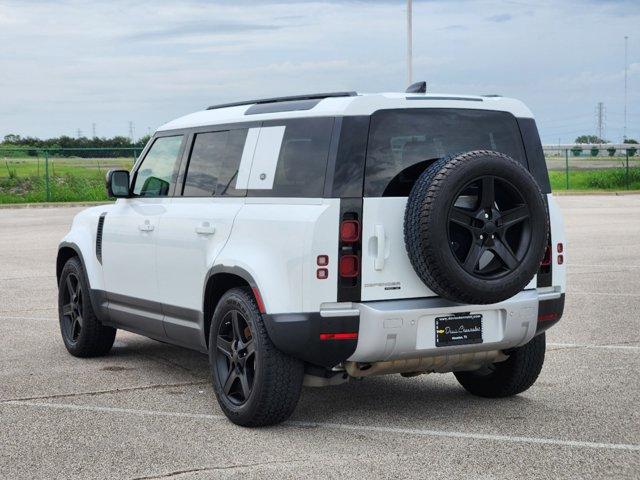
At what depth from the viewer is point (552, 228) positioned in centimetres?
678

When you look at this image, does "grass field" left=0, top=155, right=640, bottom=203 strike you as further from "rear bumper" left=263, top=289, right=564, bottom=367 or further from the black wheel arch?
"rear bumper" left=263, top=289, right=564, bottom=367

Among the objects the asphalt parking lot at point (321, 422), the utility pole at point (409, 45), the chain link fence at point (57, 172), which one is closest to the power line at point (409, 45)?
the utility pole at point (409, 45)

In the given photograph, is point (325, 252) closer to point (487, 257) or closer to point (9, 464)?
point (487, 257)

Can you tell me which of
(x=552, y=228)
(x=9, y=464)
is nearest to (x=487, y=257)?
(x=552, y=228)

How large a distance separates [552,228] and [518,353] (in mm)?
873

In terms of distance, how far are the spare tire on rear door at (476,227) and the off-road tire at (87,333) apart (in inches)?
143

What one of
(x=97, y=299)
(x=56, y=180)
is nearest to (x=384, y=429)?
(x=97, y=299)

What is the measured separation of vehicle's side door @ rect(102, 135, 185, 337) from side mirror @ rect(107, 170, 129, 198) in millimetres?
83

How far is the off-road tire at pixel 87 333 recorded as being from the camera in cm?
879

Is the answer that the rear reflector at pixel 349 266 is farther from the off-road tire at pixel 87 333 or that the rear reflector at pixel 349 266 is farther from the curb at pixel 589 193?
the curb at pixel 589 193

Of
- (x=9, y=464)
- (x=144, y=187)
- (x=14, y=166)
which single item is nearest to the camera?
(x=9, y=464)

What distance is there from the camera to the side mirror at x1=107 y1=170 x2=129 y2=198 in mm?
8141

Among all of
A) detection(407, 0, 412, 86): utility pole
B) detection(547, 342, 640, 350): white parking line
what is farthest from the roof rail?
detection(407, 0, 412, 86): utility pole

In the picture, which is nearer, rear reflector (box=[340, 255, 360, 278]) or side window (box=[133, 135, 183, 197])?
rear reflector (box=[340, 255, 360, 278])
